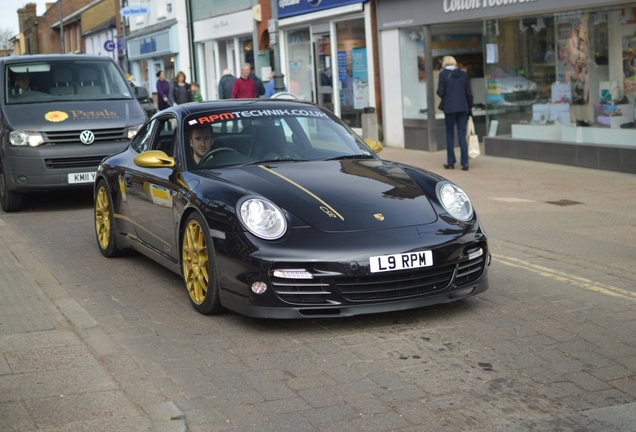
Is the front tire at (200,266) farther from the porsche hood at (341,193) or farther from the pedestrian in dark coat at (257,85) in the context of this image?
the pedestrian in dark coat at (257,85)

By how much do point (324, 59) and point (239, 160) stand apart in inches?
719

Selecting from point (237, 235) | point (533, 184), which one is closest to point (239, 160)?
point (237, 235)

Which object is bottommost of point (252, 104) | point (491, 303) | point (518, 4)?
point (491, 303)

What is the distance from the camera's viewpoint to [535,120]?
1756 cm

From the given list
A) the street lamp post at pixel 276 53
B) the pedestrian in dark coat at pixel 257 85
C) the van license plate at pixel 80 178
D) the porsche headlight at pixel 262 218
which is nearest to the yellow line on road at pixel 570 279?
the porsche headlight at pixel 262 218

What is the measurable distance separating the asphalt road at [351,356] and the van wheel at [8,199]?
12.6 ft

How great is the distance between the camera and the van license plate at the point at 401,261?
20.6 feet

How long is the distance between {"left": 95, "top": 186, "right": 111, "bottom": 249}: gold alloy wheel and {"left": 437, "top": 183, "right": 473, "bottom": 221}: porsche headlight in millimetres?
3590

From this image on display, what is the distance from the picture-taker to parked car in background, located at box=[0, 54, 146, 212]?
505 inches

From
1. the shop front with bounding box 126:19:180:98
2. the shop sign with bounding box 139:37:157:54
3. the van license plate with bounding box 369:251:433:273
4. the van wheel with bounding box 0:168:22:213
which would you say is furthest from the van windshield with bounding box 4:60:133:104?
the shop sign with bounding box 139:37:157:54

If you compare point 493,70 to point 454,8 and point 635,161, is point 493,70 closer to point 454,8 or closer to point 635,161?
point 454,8

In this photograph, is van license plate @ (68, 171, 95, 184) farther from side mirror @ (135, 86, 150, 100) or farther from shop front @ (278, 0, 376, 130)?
shop front @ (278, 0, 376, 130)

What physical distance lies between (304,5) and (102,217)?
17.2m

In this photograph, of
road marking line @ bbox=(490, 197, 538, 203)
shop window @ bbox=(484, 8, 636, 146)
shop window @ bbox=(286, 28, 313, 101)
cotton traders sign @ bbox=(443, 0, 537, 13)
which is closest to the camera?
road marking line @ bbox=(490, 197, 538, 203)
